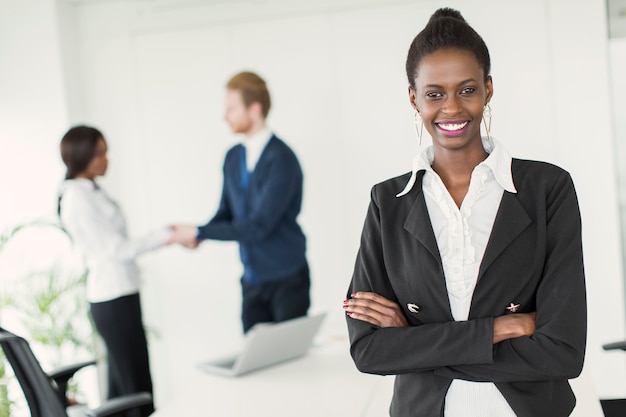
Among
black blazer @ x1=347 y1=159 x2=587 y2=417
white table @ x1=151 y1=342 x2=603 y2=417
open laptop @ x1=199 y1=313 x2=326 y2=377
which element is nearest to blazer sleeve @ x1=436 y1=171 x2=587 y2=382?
black blazer @ x1=347 y1=159 x2=587 y2=417

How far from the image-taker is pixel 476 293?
1.59 metres

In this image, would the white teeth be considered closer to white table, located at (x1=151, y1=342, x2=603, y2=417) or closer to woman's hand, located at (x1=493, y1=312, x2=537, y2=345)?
woman's hand, located at (x1=493, y1=312, x2=537, y2=345)

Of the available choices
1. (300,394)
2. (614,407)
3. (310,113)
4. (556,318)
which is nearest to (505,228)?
(556,318)

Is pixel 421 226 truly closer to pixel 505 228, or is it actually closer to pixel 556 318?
pixel 505 228

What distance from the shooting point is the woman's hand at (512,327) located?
1594mm

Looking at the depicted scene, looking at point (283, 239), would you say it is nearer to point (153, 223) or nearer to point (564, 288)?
point (153, 223)

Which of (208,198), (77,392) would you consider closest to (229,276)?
(208,198)

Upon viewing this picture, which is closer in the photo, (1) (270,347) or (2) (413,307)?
(2) (413,307)

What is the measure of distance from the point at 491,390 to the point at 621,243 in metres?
3.25

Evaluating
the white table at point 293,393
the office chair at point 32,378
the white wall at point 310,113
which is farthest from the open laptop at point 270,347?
the white wall at point 310,113

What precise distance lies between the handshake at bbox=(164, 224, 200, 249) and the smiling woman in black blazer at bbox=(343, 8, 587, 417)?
2.53m

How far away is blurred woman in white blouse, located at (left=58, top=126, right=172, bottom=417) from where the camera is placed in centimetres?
384

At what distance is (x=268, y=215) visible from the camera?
3836mm

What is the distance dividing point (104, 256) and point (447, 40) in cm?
266
